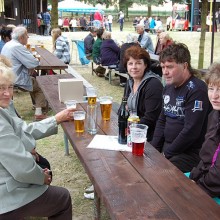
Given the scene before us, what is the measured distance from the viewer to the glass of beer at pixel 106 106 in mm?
2704

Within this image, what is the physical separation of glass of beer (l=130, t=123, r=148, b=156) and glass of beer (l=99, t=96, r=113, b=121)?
64 centimetres

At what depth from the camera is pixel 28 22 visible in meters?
21.0

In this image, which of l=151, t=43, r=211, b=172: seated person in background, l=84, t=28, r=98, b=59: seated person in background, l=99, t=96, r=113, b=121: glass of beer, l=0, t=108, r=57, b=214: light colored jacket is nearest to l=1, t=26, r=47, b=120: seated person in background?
l=99, t=96, r=113, b=121: glass of beer

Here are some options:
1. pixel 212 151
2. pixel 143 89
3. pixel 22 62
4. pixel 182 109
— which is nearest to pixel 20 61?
pixel 22 62

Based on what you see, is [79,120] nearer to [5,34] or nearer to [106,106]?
[106,106]

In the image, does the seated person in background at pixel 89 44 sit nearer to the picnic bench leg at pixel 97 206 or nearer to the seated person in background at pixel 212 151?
the picnic bench leg at pixel 97 206

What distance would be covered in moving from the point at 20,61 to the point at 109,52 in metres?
3.49

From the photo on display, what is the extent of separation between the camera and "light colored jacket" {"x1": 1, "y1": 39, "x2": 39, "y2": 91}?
5.36 m

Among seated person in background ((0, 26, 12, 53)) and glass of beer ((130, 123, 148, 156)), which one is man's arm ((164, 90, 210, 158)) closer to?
glass of beer ((130, 123, 148, 156))

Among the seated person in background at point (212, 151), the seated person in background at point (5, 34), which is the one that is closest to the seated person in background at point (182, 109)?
the seated person in background at point (212, 151)

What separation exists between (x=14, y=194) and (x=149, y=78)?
1715 mm

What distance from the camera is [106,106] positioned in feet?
8.92

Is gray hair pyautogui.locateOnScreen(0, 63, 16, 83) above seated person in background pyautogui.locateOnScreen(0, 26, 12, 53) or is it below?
below

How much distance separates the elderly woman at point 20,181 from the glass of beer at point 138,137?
50cm
